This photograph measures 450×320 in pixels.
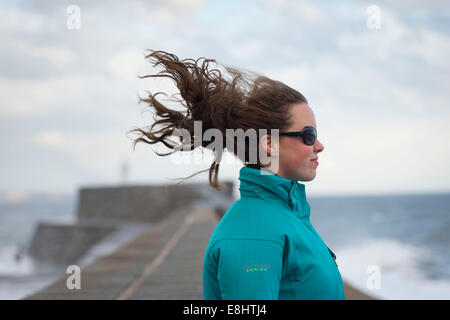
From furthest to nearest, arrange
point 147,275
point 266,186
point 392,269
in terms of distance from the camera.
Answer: point 392,269 < point 147,275 < point 266,186

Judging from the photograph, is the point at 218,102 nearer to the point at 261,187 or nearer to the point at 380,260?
the point at 261,187

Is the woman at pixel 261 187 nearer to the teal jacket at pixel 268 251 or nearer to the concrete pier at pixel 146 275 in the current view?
the teal jacket at pixel 268 251

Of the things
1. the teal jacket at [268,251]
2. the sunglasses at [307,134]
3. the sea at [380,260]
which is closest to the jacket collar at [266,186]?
the teal jacket at [268,251]

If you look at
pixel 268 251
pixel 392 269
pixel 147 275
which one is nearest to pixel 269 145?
pixel 268 251

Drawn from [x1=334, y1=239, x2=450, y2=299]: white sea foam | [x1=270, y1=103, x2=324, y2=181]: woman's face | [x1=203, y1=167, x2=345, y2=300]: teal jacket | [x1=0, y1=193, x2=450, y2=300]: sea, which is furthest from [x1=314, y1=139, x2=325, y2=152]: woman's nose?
[x1=334, y1=239, x2=450, y2=299]: white sea foam

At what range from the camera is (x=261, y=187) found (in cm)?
166

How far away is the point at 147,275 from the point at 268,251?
4286 millimetres

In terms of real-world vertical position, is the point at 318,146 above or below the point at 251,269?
above

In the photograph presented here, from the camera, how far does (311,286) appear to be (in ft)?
5.16

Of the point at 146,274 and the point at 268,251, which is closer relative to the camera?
the point at 268,251

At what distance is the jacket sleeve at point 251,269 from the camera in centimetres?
142

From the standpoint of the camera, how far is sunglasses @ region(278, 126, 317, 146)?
1694 mm

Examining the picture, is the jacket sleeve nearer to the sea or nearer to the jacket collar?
Answer: the jacket collar
